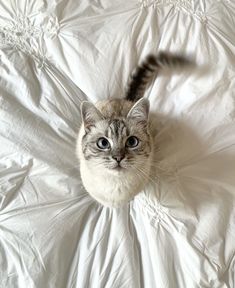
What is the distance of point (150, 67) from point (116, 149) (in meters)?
0.34

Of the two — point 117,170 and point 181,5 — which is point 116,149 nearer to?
point 117,170

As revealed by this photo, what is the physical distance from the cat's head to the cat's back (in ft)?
0.18

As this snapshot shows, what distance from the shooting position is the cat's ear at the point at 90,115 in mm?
989

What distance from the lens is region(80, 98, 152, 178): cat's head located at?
3.22ft

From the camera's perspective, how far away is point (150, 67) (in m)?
1.17

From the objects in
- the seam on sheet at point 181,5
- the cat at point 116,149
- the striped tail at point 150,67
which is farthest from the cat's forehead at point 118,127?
the seam on sheet at point 181,5

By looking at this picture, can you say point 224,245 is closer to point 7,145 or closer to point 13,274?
point 13,274

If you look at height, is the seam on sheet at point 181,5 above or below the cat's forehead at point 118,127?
above

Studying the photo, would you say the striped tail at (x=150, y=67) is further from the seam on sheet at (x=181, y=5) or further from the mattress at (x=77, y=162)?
the seam on sheet at (x=181, y=5)

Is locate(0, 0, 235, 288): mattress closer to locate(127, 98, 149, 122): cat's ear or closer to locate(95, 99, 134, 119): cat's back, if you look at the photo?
locate(95, 99, 134, 119): cat's back

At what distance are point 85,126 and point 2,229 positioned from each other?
1.19ft

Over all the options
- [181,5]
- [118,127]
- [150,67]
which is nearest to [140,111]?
[118,127]

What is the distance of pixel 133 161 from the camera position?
994 mm

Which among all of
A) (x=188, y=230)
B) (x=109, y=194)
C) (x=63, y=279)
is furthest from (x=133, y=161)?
(x=63, y=279)
